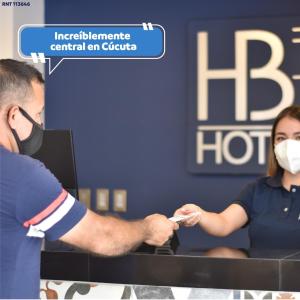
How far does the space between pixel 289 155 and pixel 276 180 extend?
0.52ft

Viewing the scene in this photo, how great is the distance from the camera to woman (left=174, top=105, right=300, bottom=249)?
2445 millimetres

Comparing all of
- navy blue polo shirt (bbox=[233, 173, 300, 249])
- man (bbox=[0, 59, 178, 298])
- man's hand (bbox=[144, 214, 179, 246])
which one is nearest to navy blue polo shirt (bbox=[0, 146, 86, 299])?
man (bbox=[0, 59, 178, 298])

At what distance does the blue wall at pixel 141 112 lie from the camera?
406cm

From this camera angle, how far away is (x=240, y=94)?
3.93 m

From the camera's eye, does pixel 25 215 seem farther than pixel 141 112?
No

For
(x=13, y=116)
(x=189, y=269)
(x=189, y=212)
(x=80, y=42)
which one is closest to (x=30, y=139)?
(x=13, y=116)

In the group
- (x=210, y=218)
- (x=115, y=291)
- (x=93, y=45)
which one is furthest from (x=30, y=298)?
(x=93, y=45)

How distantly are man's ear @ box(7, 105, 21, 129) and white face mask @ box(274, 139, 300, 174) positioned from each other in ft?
4.48

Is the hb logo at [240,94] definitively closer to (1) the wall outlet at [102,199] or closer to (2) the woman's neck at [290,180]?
(1) the wall outlet at [102,199]

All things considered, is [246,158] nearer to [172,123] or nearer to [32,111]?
[172,123]

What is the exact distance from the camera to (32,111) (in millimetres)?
1540

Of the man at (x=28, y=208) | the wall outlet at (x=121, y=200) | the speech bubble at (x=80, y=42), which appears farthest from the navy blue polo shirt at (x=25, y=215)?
the wall outlet at (x=121, y=200)

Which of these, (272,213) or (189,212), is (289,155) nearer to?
(272,213)

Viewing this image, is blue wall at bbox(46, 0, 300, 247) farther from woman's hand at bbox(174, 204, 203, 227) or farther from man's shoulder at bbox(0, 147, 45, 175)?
man's shoulder at bbox(0, 147, 45, 175)
